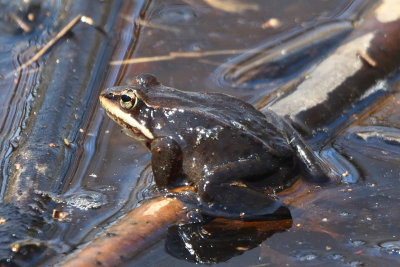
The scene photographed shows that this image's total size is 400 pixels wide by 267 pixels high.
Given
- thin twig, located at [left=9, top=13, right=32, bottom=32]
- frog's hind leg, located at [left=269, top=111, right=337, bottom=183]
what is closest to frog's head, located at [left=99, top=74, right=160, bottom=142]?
frog's hind leg, located at [left=269, top=111, right=337, bottom=183]

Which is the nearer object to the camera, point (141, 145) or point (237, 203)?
point (237, 203)

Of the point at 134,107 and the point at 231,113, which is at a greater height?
the point at 134,107

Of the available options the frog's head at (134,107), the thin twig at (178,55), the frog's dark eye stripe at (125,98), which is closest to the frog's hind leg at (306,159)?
the frog's head at (134,107)

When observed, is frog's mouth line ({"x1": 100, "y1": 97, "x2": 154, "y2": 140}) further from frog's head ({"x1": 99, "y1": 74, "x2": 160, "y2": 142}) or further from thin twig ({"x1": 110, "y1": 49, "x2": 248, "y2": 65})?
thin twig ({"x1": 110, "y1": 49, "x2": 248, "y2": 65})

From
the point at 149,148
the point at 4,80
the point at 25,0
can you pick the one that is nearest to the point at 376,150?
the point at 149,148

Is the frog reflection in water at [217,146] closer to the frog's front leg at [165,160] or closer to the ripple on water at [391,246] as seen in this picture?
the frog's front leg at [165,160]

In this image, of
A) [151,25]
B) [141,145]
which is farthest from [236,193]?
[151,25]

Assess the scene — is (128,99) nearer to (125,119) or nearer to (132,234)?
(125,119)

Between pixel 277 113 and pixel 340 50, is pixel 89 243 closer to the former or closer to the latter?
pixel 277 113
